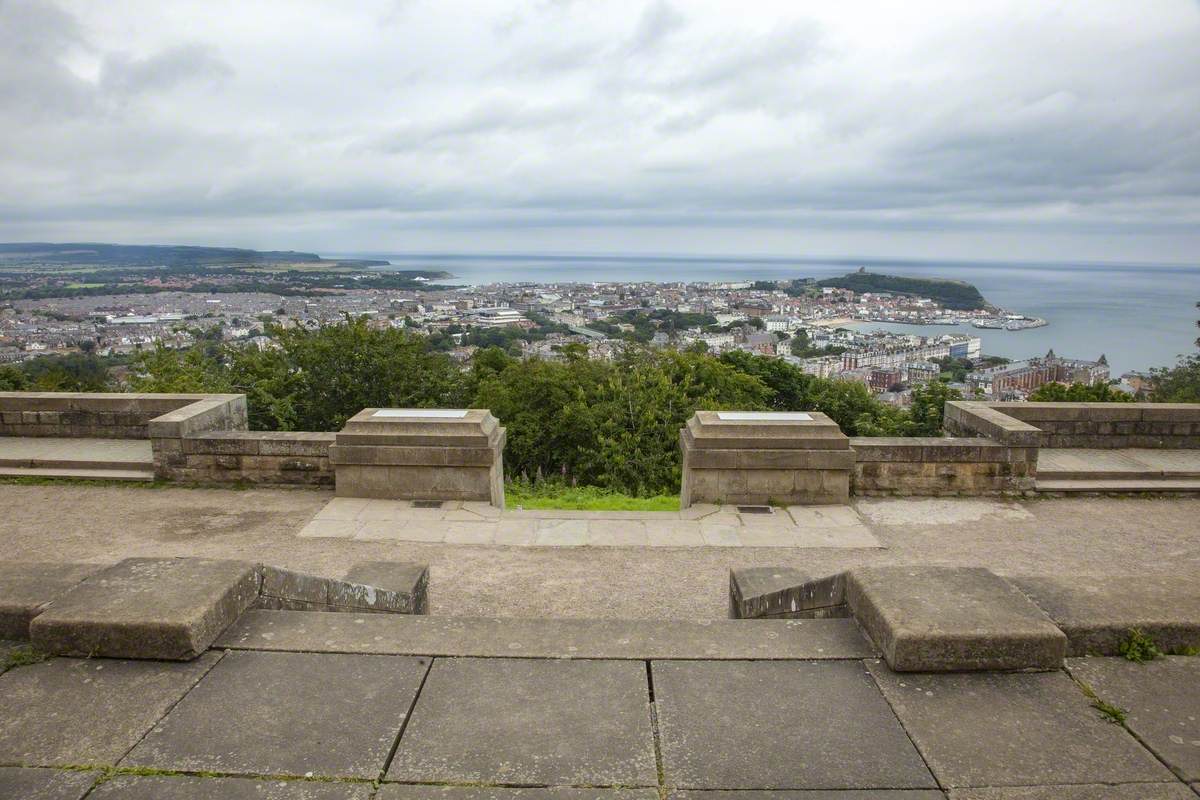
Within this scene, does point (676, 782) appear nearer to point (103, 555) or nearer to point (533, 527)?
point (533, 527)

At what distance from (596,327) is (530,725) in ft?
150

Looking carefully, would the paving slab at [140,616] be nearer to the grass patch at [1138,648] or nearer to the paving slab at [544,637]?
the paving slab at [544,637]

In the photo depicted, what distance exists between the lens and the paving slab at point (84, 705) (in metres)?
2.58

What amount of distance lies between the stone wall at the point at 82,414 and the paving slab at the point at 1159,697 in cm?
953

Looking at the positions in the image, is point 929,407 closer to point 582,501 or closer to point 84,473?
point 582,501

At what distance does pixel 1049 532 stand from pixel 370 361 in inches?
455

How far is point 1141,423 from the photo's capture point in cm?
959

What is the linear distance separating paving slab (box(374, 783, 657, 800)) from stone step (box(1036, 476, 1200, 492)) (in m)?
7.36

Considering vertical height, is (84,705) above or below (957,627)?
below

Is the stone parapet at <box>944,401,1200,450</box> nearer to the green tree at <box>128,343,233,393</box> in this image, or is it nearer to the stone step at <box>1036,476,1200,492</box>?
the stone step at <box>1036,476,1200,492</box>

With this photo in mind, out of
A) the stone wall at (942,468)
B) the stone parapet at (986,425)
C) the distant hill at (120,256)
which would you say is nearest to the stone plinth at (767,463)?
the stone wall at (942,468)

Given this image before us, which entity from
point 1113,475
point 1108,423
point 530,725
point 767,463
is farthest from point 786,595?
point 1108,423

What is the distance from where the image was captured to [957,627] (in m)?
3.03

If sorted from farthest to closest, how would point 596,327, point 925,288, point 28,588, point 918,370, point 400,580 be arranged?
point 925,288
point 596,327
point 918,370
point 400,580
point 28,588
